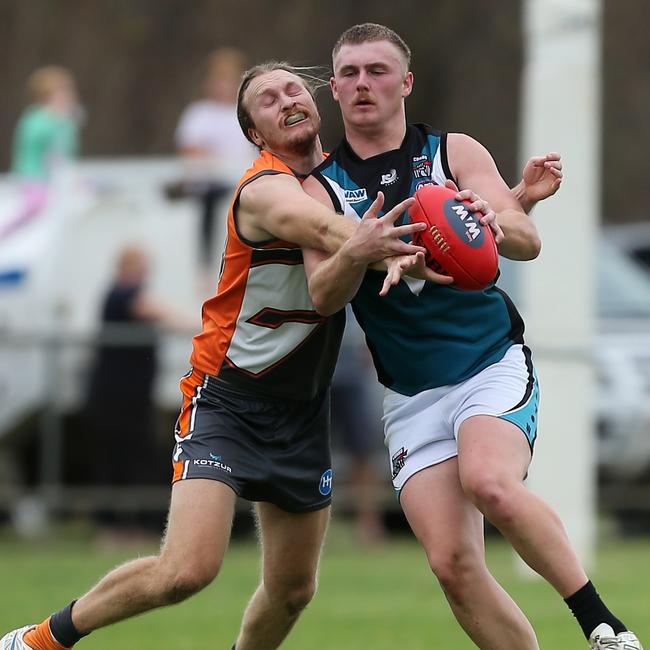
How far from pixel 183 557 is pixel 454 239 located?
4.74 feet

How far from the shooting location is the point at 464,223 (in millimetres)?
5945

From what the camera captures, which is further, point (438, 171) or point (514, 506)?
point (438, 171)

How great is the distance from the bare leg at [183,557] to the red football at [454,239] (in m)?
1.13

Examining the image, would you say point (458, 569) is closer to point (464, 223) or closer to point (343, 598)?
point (464, 223)

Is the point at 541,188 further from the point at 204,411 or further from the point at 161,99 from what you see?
the point at 161,99

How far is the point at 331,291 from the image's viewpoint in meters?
6.00

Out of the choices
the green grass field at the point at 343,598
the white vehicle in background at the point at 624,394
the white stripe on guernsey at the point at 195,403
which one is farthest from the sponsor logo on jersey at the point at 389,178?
the white vehicle in background at the point at 624,394

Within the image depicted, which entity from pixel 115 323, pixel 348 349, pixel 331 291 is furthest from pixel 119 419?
pixel 331 291

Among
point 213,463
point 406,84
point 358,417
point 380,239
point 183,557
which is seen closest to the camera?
point 380,239

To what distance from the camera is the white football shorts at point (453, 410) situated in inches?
245

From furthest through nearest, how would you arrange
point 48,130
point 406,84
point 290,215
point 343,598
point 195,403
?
point 48,130, point 343,598, point 195,403, point 406,84, point 290,215

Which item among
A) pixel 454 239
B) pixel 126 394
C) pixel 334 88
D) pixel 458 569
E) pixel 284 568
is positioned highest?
pixel 334 88

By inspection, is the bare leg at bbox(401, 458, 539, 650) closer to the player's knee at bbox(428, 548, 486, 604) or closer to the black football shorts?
the player's knee at bbox(428, 548, 486, 604)

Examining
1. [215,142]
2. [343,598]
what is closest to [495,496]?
[343,598]
